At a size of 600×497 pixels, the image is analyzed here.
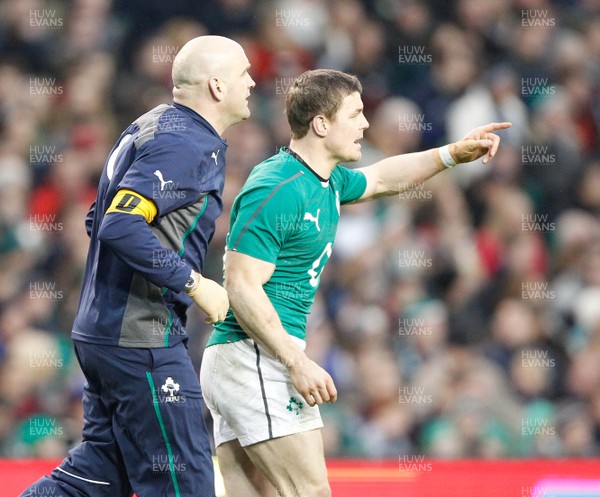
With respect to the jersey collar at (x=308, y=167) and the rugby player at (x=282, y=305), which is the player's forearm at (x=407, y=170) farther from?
the jersey collar at (x=308, y=167)

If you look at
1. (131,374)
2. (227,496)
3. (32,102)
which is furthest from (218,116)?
(32,102)

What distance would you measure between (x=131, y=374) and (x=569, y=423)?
3.51 metres

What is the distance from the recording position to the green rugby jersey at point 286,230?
10.0ft

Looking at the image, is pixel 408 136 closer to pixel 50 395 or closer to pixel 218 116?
pixel 50 395

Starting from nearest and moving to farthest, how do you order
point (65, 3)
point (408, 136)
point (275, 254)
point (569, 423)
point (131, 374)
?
point (131, 374), point (275, 254), point (569, 423), point (408, 136), point (65, 3)

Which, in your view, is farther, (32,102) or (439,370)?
(32,102)

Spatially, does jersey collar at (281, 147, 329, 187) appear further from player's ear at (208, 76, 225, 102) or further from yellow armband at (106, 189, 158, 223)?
yellow armband at (106, 189, 158, 223)

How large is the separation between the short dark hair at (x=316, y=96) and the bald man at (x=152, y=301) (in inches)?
13.1

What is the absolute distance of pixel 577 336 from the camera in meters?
5.94

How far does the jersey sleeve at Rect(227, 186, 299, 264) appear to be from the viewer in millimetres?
3051

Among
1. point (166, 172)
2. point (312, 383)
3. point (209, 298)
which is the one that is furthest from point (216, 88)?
point (312, 383)

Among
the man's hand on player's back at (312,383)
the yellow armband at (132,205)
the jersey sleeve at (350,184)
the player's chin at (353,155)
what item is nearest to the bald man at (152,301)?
the yellow armband at (132,205)

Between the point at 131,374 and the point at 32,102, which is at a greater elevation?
the point at 32,102

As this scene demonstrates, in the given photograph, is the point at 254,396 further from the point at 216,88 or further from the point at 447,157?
the point at 447,157
